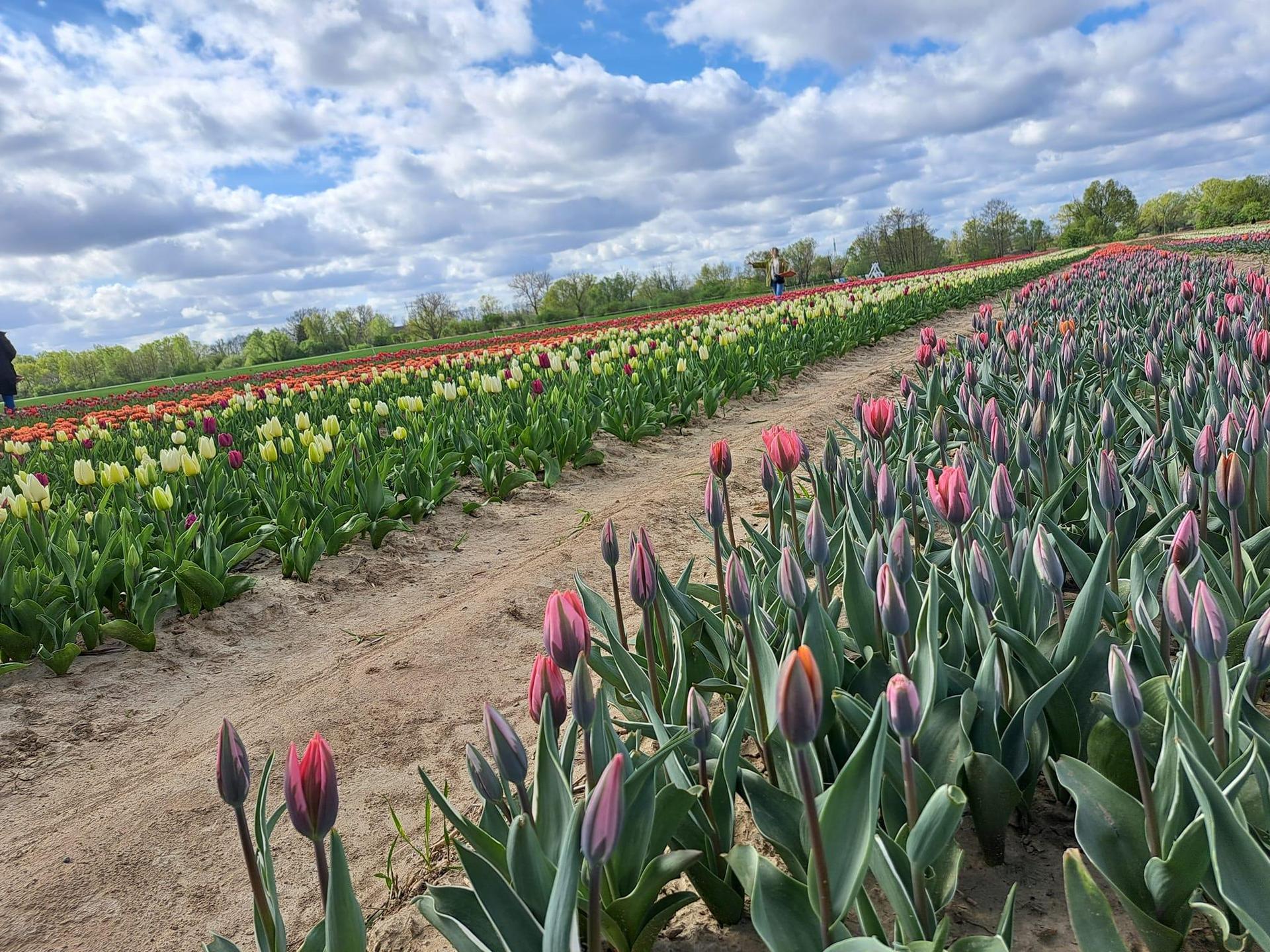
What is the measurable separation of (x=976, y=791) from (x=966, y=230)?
108 metres

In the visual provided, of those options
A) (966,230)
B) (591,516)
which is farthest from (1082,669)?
(966,230)

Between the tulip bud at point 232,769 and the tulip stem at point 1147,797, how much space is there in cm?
142

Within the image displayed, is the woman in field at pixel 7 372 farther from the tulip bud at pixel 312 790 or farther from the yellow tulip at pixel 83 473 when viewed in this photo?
the tulip bud at pixel 312 790

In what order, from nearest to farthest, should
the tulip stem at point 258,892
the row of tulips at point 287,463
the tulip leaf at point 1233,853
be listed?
the tulip leaf at point 1233,853
the tulip stem at point 258,892
the row of tulips at point 287,463

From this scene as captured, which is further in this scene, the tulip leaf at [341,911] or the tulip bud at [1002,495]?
the tulip bud at [1002,495]

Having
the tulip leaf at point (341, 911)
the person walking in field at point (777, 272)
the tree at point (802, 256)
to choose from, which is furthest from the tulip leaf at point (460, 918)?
the tree at point (802, 256)

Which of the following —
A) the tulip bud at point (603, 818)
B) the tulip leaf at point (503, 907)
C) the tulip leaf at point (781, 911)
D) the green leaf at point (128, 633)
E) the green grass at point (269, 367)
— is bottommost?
the green leaf at point (128, 633)

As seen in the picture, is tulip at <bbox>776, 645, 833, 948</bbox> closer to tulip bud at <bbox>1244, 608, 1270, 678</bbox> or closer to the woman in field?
tulip bud at <bbox>1244, 608, 1270, 678</bbox>

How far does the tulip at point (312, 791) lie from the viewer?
120cm

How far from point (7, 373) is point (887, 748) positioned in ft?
60.6

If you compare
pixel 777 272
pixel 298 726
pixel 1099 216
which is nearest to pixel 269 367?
pixel 777 272

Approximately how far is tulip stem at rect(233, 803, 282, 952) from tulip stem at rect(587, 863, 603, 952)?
552 mm

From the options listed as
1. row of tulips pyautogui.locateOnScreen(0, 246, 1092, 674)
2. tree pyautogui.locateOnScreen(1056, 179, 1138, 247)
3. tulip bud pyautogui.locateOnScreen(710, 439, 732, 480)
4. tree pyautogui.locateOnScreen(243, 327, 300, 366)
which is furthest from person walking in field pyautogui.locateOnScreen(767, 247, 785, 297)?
tree pyautogui.locateOnScreen(1056, 179, 1138, 247)

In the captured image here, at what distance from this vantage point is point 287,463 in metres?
6.27
